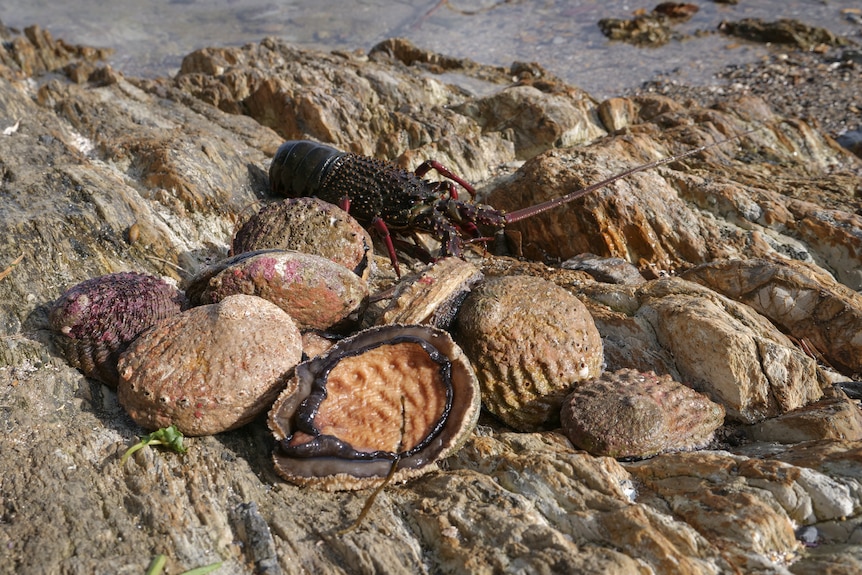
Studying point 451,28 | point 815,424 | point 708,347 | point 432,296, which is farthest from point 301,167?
point 451,28

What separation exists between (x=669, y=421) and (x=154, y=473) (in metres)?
2.59

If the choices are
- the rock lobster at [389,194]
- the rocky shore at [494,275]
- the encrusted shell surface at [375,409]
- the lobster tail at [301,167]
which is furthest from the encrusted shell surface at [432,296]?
the lobster tail at [301,167]

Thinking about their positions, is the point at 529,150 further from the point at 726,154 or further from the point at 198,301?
the point at 198,301

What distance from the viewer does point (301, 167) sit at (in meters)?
6.00

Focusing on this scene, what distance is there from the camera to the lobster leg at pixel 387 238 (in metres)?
5.26

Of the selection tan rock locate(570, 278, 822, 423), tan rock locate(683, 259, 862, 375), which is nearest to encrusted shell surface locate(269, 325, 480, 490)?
tan rock locate(570, 278, 822, 423)

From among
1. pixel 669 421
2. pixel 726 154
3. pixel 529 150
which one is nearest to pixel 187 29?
pixel 529 150

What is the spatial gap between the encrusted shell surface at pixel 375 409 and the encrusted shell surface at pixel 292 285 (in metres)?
0.52

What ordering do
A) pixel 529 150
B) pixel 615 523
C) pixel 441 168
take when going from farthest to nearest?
1. pixel 529 150
2. pixel 441 168
3. pixel 615 523

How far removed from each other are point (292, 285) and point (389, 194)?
7.04ft

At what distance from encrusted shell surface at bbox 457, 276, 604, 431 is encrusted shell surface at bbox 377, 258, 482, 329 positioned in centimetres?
13

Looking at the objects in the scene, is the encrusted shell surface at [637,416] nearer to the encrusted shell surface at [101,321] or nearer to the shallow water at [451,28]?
the encrusted shell surface at [101,321]

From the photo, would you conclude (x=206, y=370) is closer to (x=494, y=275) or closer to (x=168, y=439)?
(x=168, y=439)

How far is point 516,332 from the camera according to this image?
3.64 meters
